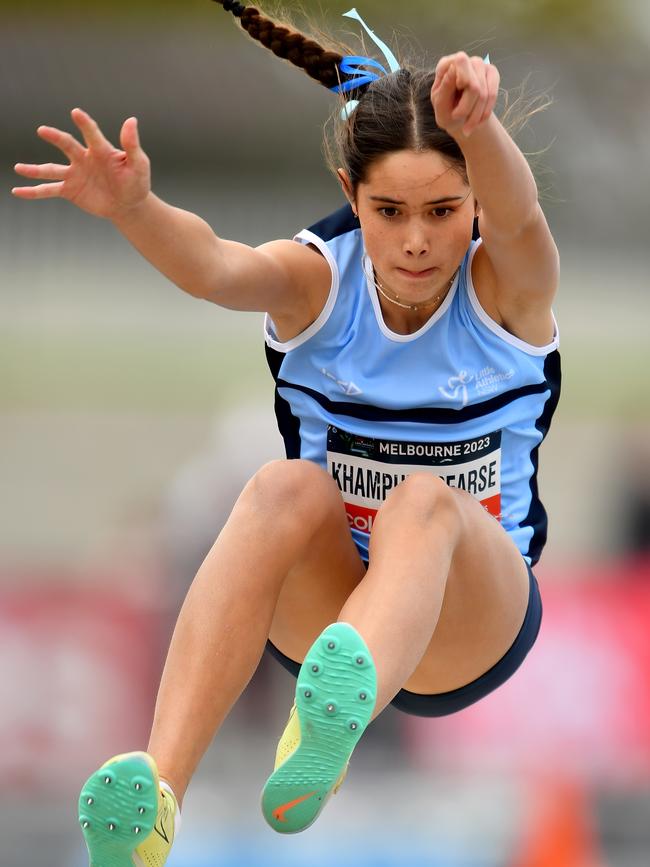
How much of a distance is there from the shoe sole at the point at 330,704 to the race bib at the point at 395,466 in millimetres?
515

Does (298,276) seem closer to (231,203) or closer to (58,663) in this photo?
(58,663)

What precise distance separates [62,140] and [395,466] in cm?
80

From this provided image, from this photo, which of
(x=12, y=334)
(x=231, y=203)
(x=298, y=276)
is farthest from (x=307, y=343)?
(x=12, y=334)

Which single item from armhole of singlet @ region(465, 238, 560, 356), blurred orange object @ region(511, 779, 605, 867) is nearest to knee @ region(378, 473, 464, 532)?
armhole of singlet @ region(465, 238, 560, 356)

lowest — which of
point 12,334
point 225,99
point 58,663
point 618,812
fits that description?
point 618,812

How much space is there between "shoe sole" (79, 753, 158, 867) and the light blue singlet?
2.34ft

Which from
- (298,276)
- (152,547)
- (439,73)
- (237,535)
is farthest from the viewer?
(152,547)

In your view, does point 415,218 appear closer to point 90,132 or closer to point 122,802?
point 90,132

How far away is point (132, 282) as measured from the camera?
506 centimetres

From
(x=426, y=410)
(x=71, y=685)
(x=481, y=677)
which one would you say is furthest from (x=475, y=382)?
(x=71, y=685)

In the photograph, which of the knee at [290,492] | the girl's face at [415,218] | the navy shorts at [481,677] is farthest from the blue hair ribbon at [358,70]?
the navy shorts at [481,677]

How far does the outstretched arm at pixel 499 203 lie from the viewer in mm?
1801

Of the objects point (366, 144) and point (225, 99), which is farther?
point (225, 99)

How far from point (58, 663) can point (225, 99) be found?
208 cm
